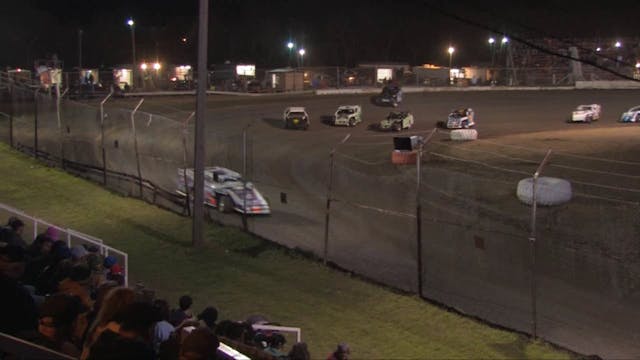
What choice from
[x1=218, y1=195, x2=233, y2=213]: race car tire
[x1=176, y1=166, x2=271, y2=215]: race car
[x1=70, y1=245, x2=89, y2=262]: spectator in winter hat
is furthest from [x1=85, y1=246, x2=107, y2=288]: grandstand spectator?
[x1=218, y1=195, x2=233, y2=213]: race car tire

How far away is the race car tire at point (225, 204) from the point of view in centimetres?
1927

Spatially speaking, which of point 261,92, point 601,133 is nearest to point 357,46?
point 261,92

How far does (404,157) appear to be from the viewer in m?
27.1

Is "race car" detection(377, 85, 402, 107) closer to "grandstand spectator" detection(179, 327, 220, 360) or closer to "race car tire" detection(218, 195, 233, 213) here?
"race car tire" detection(218, 195, 233, 213)

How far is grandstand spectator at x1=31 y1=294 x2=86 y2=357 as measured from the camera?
16.6 ft

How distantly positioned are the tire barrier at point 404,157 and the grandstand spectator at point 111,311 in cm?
2266

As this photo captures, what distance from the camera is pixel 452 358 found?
959 cm

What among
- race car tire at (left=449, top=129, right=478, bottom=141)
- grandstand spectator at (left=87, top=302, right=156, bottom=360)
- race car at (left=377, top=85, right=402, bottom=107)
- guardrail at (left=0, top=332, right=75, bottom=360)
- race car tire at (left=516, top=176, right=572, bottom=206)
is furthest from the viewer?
race car at (left=377, top=85, right=402, bottom=107)

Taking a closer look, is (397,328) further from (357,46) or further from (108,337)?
(357,46)

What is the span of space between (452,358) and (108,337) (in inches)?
248

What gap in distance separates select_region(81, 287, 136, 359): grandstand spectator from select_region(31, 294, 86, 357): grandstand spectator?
0.29m

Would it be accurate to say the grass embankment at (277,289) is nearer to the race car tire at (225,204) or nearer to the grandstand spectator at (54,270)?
the race car tire at (225,204)

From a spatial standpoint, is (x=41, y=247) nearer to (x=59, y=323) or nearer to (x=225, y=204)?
(x=59, y=323)

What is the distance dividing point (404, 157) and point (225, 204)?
9.76 m
